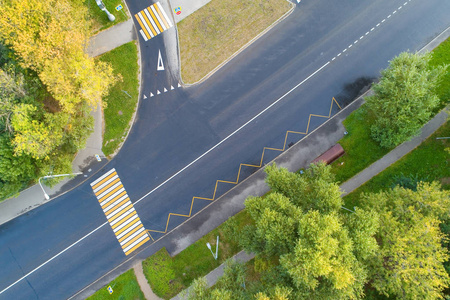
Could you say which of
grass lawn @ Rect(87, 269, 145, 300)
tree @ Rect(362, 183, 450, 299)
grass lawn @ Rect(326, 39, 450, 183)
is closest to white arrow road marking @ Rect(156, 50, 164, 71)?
grass lawn @ Rect(326, 39, 450, 183)

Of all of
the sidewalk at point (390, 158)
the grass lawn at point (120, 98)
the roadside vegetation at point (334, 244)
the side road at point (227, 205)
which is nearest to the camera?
the roadside vegetation at point (334, 244)

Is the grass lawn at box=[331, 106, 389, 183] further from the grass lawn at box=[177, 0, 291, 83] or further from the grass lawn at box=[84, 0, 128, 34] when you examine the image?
the grass lawn at box=[84, 0, 128, 34]

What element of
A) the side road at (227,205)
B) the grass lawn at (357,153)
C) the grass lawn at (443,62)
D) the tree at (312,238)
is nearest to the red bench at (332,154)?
the grass lawn at (357,153)

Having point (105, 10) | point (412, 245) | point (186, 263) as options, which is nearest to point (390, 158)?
point (412, 245)

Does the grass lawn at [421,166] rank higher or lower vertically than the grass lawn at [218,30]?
lower

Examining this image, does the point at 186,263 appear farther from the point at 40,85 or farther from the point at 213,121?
the point at 40,85

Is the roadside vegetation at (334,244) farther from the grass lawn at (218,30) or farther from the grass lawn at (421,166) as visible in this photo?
the grass lawn at (218,30)
